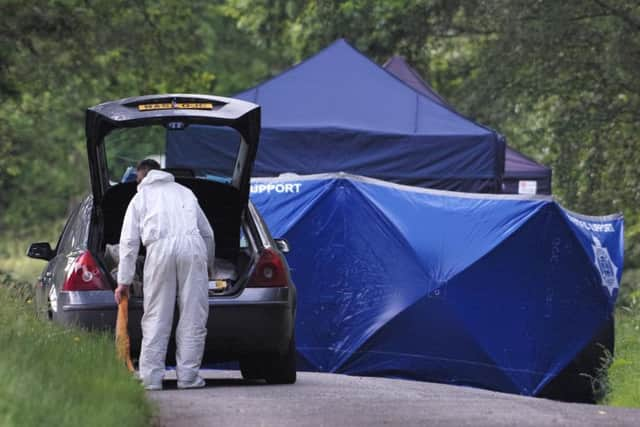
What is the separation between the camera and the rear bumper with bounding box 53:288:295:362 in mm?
11195

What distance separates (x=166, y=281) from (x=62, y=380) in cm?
268

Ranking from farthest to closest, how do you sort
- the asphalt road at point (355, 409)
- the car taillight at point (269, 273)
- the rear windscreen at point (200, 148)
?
the rear windscreen at point (200, 148) < the car taillight at point (269, 273) < the asphalt road at point (355, 409)

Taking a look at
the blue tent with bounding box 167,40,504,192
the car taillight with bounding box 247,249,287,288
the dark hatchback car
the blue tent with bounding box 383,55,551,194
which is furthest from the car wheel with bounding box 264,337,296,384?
the blue tent with bounding box 383,55,551,194

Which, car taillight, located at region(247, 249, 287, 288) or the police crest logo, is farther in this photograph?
the police crest logo

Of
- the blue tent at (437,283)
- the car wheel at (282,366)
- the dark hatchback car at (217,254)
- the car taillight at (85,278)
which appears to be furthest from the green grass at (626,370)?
the car taillight at (85,278)

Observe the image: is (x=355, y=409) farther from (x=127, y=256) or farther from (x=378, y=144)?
(x=378, y=144)

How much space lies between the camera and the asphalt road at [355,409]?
872 cm

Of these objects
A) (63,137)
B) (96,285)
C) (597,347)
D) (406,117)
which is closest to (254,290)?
(96,285)

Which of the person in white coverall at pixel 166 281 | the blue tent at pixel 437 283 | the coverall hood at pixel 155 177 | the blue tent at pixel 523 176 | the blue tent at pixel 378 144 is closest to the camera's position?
the person in white coverall at pixel 166 281

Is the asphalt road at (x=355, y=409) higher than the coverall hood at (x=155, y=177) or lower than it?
lower

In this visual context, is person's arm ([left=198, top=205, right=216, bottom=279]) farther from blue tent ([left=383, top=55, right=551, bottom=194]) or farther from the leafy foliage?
the leafy foliage

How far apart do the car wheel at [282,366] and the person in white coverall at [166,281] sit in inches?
33.0

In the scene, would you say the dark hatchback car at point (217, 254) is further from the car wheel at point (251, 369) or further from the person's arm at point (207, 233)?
the person's arm at point (207, 233)

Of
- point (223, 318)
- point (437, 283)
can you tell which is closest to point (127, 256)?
point (223, 318)
